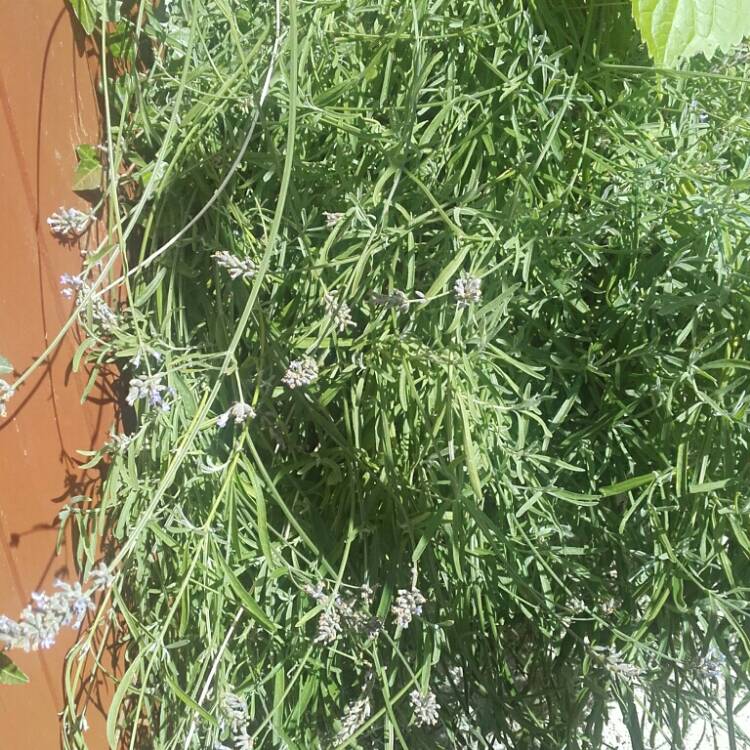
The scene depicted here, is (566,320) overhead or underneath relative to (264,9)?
underneath

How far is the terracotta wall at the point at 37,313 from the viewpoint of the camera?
0.71m

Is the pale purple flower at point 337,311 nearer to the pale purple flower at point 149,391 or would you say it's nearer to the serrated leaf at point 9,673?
the pale purple flower at point 149,391

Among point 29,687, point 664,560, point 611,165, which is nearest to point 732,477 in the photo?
point 664,560

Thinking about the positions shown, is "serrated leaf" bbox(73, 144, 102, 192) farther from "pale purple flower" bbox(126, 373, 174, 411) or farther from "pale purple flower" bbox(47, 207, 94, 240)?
"pale purple flower" bbox(126, 373, 174, 411)

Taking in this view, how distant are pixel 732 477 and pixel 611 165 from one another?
1.14 ft

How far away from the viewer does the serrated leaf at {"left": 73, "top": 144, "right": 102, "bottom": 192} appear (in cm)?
79

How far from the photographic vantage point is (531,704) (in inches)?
35.1

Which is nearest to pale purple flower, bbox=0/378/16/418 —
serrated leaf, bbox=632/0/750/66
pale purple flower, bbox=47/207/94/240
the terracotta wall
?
the terracotta wall

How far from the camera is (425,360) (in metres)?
0.73

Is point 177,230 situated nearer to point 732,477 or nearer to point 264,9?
point 264,9

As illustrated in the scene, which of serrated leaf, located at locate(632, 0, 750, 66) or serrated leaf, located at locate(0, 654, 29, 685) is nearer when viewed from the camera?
serrated leaf, located at locate(632, 0, 750, 66)

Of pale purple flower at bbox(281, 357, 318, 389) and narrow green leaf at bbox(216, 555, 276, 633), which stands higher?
pale purple flower at bbox(281, 357, 318, 389)

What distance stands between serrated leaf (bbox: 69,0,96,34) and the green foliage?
0.06 meters

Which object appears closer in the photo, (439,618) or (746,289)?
(746,289)
